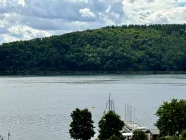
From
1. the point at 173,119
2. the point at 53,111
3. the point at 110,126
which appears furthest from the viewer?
the point at 53,111

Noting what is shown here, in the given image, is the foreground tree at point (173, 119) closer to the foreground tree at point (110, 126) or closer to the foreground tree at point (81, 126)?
the foreground tree at point (110, 126)

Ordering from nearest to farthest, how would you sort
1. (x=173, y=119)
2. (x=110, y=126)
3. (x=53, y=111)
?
1. (x=173, y=119)
2. (x=110, y=126)
3. (x=53, y=111)

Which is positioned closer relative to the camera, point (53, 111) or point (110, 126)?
point (110, 126)

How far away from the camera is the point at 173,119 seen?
1704 inches

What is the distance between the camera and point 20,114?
7844 centimetres

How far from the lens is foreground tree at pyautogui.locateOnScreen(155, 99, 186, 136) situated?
43031 millimetres

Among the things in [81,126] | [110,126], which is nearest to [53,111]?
[81,126]

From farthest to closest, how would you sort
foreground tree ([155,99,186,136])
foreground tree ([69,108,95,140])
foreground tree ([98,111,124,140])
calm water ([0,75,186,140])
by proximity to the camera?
calm water ([0,75,186,140]), foreground tree ([69,108,95,140]), foreground tree ([98,111,124,140]), foreground tree ([155,99,186,136])

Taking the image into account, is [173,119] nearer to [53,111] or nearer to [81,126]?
[81,126]

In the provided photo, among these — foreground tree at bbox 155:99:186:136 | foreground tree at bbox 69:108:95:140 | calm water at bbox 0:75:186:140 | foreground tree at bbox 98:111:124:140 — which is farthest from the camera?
calm water at bbox 0:75:186:140

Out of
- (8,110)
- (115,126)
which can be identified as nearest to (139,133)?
(115,126)

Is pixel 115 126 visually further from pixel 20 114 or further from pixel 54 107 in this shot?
pixel 54 107

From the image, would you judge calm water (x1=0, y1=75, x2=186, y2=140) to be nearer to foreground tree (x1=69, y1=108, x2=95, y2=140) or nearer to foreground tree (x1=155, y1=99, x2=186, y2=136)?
foreground tree (x1=69, y1=108, x2=95, y2=140)

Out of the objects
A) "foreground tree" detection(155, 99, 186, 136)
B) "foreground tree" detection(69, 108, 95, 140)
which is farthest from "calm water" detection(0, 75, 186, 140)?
"foreground tree" detection(155, 99, 186, 136)
